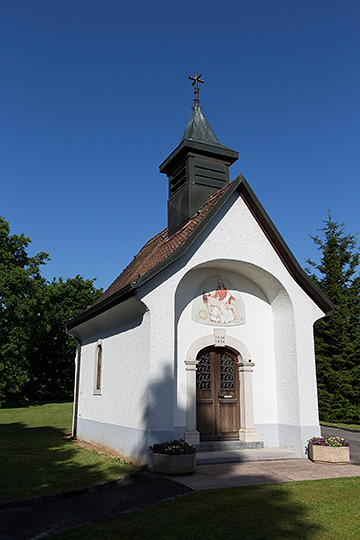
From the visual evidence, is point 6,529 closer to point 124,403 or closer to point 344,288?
point 124,403

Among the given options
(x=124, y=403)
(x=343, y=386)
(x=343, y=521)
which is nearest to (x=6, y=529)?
(x=343, y=521)

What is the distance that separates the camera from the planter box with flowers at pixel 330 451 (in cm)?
975

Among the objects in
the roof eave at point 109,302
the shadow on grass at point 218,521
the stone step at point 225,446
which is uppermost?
the roof eave at point 109,302

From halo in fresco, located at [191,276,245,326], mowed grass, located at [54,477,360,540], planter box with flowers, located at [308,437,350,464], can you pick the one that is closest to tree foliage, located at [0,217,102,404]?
halo in fresco, located at [191,276,245,326]

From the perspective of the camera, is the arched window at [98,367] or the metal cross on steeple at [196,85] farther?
the metal cross on steeple at [196,85]

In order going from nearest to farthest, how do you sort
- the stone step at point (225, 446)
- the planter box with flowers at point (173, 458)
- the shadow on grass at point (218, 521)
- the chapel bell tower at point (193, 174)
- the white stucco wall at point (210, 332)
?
the shadow on grass at point (218, 521), the planter box with flowers at point (173, 458), the white stucco wall at point (210, 332), the stone step at point (225, 446), the chapel bell tower at point (193, 174)

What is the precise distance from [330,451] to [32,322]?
2360cm

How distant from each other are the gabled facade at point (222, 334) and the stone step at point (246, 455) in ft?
1.12

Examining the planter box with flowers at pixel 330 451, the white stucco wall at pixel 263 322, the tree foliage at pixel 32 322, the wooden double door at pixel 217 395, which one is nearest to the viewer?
the planter box with flowers at pixel 330 451

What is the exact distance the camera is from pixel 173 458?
824cm

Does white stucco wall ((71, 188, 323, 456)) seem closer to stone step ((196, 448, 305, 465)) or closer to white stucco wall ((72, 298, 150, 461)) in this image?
white stucco wall ((72, 298, 150, 461))

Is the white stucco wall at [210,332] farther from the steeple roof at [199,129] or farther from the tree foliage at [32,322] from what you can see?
the tree foliage at [32,322]

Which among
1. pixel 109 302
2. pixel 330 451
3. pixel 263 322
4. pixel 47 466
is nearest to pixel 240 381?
pixel 263 322

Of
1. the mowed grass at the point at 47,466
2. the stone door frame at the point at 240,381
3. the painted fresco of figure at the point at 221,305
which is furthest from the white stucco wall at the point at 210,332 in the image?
the mowed grass at the point at 47,466
